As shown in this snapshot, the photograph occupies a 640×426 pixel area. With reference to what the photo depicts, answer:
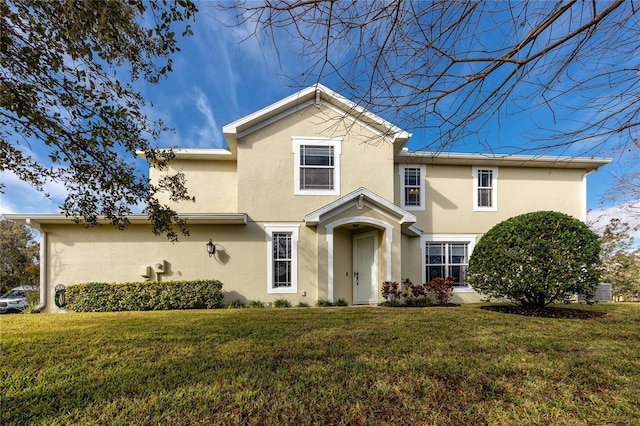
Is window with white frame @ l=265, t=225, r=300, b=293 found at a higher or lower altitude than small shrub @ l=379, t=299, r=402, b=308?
higher

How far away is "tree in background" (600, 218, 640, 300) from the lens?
15.2 m

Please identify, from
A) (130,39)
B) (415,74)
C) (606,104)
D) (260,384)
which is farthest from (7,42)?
(606,104)

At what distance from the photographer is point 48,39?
362 centimetres

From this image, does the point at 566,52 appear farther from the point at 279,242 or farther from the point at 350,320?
the point at 279,242

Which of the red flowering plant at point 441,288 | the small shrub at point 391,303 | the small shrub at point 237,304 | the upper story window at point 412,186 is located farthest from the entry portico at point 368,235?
the small shrub at point 237,304

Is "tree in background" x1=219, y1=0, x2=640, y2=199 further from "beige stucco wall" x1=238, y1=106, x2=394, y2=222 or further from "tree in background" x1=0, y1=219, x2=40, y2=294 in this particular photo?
"tree in background" x1=0, y1=219, x2=40, y2=294

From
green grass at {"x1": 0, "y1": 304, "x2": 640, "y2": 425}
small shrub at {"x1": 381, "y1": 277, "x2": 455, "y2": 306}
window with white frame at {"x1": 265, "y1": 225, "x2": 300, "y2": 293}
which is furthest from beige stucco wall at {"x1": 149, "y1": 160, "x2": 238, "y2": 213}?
small shrub at {"x1": 381, "y1": 277, "x2": 455, "y2": 306}

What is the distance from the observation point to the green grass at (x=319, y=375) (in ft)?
9.78

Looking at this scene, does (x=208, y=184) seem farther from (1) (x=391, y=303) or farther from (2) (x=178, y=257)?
(1) (x=391, y=303)

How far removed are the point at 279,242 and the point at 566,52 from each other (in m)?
9.11

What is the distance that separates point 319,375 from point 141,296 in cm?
821

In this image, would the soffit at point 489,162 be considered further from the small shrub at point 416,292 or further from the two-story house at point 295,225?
the small shrub at point 416,292

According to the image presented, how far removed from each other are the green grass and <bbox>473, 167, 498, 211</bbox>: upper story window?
22.1ft

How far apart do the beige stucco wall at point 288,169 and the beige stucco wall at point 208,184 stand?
4.75ft
